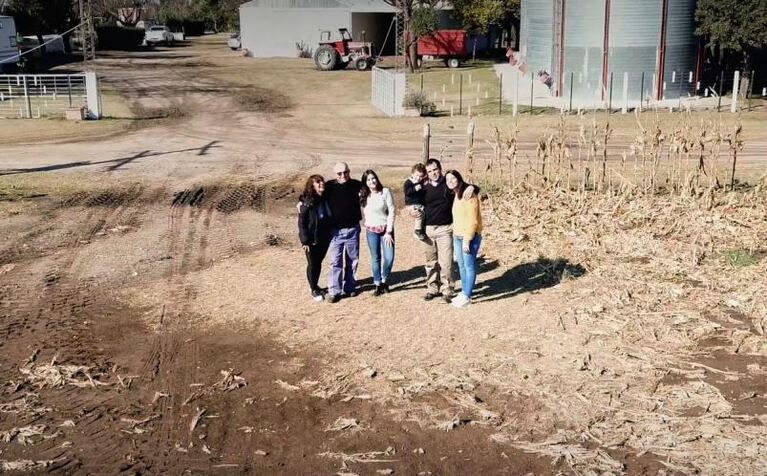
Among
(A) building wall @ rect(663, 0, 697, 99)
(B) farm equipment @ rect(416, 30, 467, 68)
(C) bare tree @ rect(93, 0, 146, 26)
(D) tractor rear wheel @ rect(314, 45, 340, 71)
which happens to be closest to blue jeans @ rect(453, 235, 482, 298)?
(A) building wall @ rect(663, 0, 697, 99)

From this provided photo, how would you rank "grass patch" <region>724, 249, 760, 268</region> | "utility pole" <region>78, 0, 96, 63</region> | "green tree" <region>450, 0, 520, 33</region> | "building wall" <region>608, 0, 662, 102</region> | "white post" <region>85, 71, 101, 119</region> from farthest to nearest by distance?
→ "green tree" <region>450, 0, 520, 33</region> < "building wall" <region>608, 0, 662, 102</region> < "utility pole" <region>78, 0, 96, 63</region> < "white post" <region>85, 71, 101, 119</region> < "grass patch" <region>724, 249, 760, 268</region>

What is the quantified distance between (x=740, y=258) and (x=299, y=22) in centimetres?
5053

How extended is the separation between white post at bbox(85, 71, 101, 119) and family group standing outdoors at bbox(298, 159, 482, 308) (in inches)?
869

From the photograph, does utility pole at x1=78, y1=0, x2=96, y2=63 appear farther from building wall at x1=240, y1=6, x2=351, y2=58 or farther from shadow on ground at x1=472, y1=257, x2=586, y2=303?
building wall at x1=240, y1=6, x2=351, y2=58

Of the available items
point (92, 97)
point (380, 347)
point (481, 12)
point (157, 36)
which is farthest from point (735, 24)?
point (157, 36)

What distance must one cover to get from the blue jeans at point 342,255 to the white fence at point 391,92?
20.5 meters

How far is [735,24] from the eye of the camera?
107 feet

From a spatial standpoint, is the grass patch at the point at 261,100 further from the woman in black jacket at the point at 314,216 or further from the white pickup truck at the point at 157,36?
the white pickup truck at the point at 157,36

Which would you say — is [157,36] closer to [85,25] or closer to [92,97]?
[85,25]

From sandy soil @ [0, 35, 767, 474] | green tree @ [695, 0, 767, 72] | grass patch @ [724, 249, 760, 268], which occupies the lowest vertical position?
sandy soil @ [0, 35, 767, 474]

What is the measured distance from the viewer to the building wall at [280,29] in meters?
59.2

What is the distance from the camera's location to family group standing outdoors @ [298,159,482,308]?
36.1 feet

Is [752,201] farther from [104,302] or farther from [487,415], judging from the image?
[104,302]

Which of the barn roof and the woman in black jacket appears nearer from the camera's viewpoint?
the woman in black jacket
